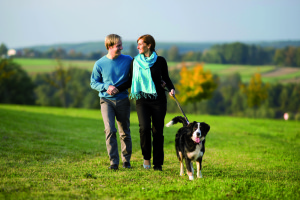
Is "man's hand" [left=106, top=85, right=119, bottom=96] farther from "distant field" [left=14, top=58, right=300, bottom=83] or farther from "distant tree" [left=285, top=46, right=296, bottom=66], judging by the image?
"distant tree" [left=285, top=46, right=296, bottom=66]

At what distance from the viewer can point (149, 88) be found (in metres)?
7.34

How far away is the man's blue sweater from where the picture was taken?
7.65m

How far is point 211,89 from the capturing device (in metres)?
50.2

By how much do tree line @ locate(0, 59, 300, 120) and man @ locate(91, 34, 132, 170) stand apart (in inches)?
1381

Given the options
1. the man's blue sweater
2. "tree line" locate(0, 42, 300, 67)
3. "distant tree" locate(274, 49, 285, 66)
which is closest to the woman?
the man's blue sweater

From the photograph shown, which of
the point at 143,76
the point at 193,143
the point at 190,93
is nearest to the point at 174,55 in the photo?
the point at 190,93

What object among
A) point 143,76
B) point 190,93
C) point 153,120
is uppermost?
point 143,76

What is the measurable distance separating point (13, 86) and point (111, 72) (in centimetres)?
6175

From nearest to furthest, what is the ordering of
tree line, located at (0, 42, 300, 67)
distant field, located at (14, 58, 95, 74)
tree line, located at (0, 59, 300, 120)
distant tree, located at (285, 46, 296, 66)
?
1. tree line, located at (0, 59, 300, 120)
2. distant field, located at (14, 58, 95, 74)
3. distant tree, located at (285, 46, 296, 66)
4. tree line, located at (0, 42, 300, 67)

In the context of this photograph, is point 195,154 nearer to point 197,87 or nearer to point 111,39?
point 111,39

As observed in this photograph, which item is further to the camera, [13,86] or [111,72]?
[13,86]

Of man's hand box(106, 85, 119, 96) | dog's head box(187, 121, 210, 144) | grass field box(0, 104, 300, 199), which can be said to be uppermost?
man's hand box(106, 85, 119, 96)

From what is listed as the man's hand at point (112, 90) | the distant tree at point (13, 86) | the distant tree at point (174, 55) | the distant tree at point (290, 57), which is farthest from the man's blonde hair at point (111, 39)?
the distant tree at point (174, 55)

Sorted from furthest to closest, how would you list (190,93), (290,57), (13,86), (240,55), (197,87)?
(240,55)
(290,57)
(13,86)
(197,87)
(190,93)
